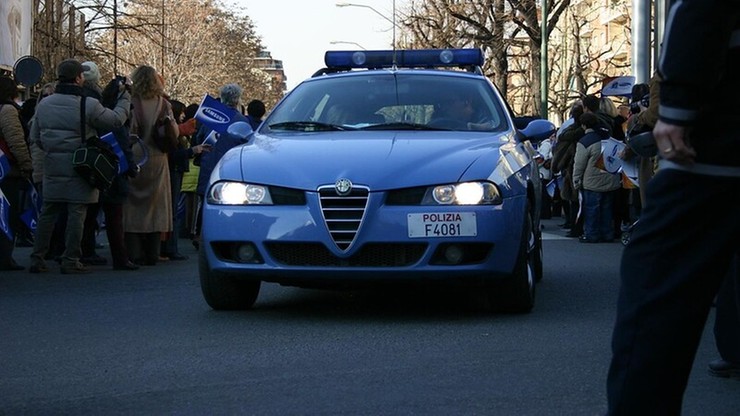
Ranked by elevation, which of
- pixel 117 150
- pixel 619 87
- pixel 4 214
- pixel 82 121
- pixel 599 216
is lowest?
pixel 599 216

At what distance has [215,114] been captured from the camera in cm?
1451

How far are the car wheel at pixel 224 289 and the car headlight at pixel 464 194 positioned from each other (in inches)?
52.9

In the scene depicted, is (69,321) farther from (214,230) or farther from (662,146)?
(662,146)

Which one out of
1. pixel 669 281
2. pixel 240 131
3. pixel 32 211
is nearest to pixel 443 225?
pixel 240 131

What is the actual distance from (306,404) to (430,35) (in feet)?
185

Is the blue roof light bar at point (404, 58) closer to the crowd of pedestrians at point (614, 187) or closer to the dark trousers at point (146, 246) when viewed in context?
the crowd of pedestrians at point (614, 187)

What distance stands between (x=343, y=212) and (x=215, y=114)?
6.67 meters

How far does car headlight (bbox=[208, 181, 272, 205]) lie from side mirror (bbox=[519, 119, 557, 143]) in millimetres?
2132

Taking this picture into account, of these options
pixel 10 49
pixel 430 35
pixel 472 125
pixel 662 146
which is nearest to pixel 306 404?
pixel 662 146

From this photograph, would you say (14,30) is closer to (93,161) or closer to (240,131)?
(93,161)

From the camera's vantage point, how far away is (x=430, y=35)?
6125 cm

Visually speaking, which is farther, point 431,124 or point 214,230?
point 431,124

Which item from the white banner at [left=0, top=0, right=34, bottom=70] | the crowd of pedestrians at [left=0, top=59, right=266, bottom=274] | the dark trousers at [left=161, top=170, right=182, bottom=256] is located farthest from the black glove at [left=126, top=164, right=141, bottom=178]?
the white banner at [left=0, top=0, right=34, bottom=70]

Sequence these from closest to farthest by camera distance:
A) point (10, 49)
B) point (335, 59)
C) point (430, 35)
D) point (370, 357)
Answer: point (370, 357) → point (335, 59) → point (10, 49) → point (430, 35)
